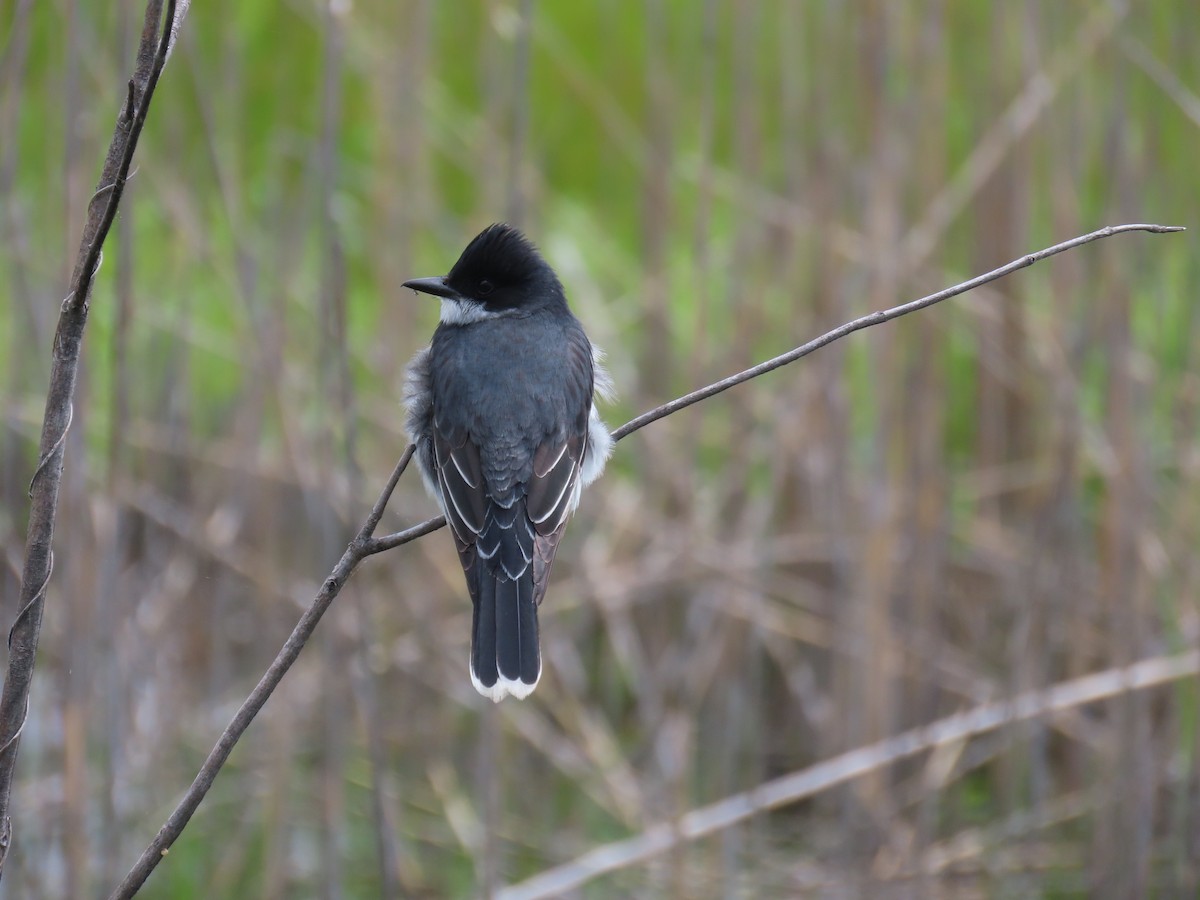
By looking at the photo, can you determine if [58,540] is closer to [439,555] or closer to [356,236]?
[439,555]

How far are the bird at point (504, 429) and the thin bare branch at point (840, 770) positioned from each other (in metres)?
1.51

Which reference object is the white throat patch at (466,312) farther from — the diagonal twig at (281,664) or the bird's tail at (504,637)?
the diagonal twig at (281,664)

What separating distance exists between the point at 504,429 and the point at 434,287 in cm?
44

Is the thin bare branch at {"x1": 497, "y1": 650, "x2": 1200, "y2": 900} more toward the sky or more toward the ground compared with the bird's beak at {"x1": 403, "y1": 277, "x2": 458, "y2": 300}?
more toward the ground

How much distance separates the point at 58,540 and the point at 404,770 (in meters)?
1.75

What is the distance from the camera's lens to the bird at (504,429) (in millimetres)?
2814

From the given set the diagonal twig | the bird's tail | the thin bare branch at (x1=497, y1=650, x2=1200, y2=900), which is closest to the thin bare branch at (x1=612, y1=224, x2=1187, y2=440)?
the diagonal twig

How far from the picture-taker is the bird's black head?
3422mm

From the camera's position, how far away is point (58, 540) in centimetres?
405

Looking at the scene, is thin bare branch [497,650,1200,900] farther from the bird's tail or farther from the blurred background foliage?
the bird's tail

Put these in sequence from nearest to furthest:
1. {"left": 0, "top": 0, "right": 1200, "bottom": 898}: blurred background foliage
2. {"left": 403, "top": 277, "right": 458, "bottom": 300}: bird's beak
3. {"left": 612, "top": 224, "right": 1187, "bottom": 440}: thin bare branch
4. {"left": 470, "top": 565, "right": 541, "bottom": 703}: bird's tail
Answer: {"left": 612, "top": 224, "right": 1187, "bottom": 440}: thin bare branch < {"left": 470, "top": 565, "right": 541, "bottom": 703}: bird's tail < {"left": 403, "top": 277, "right": 458, "bottom": 300}: bird's beak < {"left": 0, "top": 0, "right": 1200, "bottom": 898}: blurred background foliage

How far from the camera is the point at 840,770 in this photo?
433cm

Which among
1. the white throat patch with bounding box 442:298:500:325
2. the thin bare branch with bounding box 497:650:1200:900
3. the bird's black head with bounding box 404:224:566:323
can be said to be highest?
the bird's black head with bounding box 404:224:566:323

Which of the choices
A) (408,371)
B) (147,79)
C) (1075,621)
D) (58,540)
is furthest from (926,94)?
(147,79)
